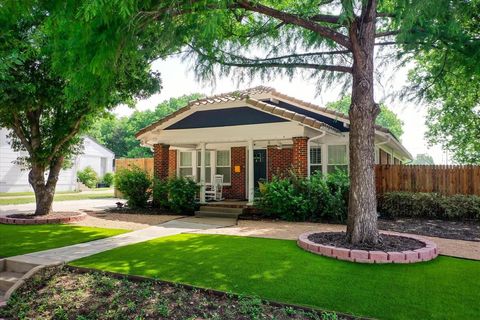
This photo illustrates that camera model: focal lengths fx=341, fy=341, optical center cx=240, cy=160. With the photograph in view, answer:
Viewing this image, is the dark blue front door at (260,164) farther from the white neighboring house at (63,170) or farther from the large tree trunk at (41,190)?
the large tree trunk at (41,190)

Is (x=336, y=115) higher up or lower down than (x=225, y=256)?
higher up

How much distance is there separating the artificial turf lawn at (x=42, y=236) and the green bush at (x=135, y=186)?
403cm

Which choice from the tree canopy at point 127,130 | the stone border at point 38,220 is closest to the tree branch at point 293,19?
the stone border at point 38,220

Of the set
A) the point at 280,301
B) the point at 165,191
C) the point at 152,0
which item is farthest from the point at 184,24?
the point at 165,191

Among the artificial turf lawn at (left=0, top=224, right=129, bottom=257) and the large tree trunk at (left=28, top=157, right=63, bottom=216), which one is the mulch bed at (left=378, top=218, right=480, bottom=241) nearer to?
the artificial turf lawn at (left=0, top=224, right=129, bottom=257)

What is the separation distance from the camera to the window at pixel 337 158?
564 inches

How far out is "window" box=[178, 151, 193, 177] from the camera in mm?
17669

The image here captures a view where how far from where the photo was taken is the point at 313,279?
5016 millimetres

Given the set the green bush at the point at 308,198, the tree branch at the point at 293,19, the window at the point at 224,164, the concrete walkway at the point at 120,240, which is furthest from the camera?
the window at the point at 224,164

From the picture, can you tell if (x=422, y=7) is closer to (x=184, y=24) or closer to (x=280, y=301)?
(x=184, y=24)

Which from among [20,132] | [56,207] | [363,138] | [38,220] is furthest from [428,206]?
[56,207]

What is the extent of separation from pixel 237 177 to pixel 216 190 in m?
1.47

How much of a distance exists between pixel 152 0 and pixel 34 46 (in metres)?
5.47

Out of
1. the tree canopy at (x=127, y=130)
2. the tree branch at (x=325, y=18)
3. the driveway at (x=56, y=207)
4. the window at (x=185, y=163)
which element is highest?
the tree canopy at (x=127, y=130)
